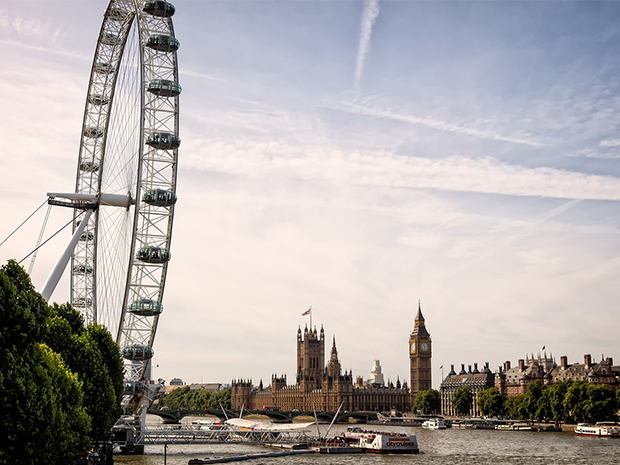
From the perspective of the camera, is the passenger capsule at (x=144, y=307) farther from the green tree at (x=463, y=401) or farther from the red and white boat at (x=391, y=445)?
the green tree at (x=463, y=401)

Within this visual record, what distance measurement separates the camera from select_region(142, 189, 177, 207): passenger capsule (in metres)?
50.5

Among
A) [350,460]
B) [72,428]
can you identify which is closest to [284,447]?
[350,460]

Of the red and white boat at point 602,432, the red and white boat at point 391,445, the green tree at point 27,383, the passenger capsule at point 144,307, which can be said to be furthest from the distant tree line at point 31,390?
the red and white boat at point 602,432

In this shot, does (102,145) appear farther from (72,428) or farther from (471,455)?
(471,455)

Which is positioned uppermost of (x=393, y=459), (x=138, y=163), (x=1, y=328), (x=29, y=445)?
(x=138, y=163)

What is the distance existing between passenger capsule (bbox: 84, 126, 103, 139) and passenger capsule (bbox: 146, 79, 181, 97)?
4.70 metres

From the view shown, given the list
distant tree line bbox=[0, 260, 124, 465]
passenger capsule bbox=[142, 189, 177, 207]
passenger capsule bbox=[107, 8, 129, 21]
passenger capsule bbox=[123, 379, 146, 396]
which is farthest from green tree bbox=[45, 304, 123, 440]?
passenger capsule bbox=[107, 8, 129, 21]

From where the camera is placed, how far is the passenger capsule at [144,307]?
5147cm

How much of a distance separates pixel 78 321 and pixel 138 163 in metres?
A: 12.4

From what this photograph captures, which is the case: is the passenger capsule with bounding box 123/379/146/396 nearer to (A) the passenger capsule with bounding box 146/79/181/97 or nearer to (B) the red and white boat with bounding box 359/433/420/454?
(A) the passenger capsule with bounding box 146/79/181/97

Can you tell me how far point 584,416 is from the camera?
368 feet

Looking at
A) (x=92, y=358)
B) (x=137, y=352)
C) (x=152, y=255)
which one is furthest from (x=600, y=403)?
(x=92, y=358)

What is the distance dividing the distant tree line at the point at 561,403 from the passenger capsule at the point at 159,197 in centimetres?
8034

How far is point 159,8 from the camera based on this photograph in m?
49.8
